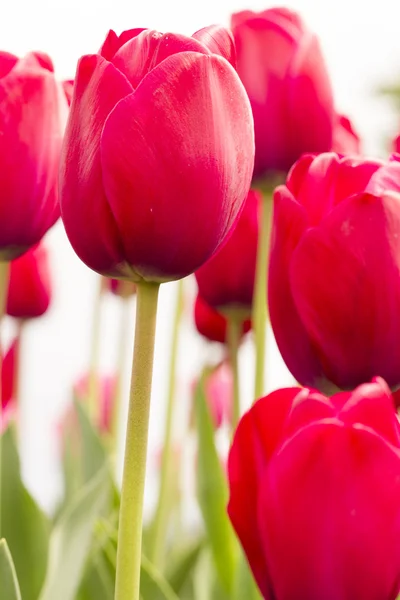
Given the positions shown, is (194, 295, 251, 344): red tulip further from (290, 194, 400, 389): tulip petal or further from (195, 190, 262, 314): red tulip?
(290, 194, 400, 389): tulip petal

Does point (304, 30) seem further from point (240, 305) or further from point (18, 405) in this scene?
point (18, 405)

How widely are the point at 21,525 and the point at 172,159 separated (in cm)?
22

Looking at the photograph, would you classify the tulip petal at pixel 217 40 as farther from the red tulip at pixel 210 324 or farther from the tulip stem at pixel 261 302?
the red tulip at pixel 210 324

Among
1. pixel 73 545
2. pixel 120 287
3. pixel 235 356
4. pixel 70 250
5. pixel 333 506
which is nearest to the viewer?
pixel 333 506

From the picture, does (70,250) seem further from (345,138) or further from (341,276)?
(341,276)

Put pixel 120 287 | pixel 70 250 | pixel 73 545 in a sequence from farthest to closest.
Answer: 1. pixel 70 250
2. pixel 120 287
3. pixel 73 545

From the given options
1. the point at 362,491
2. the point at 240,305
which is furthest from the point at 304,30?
the point at 362,491

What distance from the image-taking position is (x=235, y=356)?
40 cm

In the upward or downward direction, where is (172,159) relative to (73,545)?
upward

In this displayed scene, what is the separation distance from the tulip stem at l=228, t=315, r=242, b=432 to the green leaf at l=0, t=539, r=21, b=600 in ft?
0.51

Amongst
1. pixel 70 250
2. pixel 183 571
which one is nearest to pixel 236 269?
pixel 183 571

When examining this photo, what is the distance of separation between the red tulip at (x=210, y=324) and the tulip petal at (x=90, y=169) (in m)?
0.26

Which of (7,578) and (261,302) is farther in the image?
(261,302)

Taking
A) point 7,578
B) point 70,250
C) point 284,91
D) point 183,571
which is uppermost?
point 284,91
